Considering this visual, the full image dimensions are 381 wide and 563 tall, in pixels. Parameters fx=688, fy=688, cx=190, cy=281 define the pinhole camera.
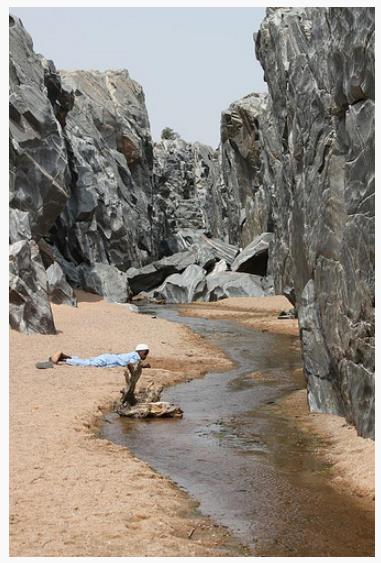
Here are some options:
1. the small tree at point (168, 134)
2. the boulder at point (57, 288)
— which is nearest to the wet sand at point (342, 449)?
the boulder at point (57, 288)

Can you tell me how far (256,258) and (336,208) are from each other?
44070 mm

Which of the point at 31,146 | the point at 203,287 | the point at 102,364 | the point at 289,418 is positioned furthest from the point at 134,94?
the point at 289,418

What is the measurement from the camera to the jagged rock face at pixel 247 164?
2461 inches

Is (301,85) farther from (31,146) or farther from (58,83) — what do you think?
(58,83)

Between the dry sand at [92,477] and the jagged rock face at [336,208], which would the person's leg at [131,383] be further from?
the jagged rock face at [336,208]

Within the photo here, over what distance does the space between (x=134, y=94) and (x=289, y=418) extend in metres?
67.1

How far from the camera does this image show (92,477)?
1032cm

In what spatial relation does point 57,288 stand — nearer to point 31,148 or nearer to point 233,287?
point 31,148

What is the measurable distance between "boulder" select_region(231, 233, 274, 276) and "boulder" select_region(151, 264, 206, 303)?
333 centimetres

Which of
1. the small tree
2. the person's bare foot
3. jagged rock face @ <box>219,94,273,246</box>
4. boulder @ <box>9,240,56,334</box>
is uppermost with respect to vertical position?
the small tree

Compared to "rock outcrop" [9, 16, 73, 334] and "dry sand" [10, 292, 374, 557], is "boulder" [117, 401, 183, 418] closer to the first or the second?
"dry sand" [10, 292, 374, 557]

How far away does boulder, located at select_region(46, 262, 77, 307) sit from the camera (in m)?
35.6

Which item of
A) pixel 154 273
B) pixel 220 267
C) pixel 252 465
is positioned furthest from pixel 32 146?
pixel 220 267

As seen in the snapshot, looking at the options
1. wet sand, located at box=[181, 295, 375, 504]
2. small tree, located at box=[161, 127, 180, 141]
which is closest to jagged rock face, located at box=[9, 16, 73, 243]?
wet sand, located at box=[181, 295, 375, 504]
